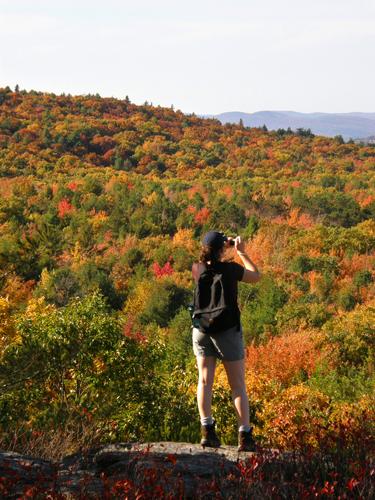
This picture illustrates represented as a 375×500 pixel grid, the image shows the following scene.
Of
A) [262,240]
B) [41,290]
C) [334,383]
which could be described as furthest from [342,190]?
[334,383]

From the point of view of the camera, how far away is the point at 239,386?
196 inches

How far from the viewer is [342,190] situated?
60.3 metres

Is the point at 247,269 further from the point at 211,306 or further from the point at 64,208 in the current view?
the point at 64,208

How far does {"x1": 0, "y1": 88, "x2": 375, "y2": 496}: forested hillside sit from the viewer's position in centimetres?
779

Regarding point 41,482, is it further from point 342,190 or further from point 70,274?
point 342,190

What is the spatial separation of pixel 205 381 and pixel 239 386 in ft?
0.91

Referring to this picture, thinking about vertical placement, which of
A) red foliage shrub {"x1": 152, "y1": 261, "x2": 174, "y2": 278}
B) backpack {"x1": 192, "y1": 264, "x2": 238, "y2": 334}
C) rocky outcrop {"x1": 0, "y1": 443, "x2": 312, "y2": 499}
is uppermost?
backpack {"x1": 192, "y1": 264, "x2": 238, "y2": 334}

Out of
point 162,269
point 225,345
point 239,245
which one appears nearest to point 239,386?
point 225,345

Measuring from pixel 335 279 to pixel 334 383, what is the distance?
20498mm

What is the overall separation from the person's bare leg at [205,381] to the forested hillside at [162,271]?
0.71 metres

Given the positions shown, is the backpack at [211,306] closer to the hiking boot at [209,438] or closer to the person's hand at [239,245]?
the person's hand at [239,245]

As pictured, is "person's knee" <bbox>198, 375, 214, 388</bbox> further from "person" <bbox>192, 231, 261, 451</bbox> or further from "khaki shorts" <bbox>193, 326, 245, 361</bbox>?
"khaki shorts" <bbox>193, 326, 245, 361</bbox>

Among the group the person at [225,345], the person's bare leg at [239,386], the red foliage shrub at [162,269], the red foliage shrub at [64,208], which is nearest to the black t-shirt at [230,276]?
the person at [225,345]

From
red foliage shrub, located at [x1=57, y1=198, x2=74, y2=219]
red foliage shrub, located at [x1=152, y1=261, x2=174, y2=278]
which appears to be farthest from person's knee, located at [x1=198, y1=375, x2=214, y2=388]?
red foliage shrub, located at [x1=57, y1=198, x2=74, y2=219]
